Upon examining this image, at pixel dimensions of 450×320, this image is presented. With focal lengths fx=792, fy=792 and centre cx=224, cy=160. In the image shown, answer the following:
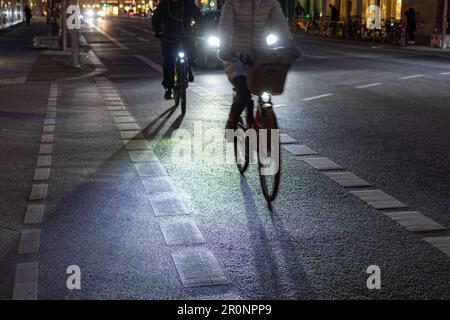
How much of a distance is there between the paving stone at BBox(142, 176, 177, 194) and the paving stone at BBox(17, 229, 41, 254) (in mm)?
1545

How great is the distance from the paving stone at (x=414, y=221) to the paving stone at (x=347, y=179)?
42.0 inches

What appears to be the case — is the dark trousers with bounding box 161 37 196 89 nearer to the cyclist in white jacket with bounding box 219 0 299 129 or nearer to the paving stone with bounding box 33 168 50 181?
the paving stone with bounding box 33 168 50 181

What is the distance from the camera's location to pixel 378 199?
7.02 meters

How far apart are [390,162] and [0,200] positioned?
13.8 feet

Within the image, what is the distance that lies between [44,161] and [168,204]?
2.57 metres

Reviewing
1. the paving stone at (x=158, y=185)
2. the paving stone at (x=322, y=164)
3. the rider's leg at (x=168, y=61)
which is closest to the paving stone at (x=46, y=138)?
the paving stone at (x=158, y=185)

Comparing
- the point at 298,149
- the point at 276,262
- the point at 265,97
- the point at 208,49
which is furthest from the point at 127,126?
the point at 208,49

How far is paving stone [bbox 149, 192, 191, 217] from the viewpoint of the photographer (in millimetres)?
6571

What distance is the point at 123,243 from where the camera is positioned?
5.68 meters

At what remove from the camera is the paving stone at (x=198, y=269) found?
4.83 m

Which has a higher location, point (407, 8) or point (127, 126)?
point (407, 8)

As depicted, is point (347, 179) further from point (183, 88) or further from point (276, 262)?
point (183, 88)
